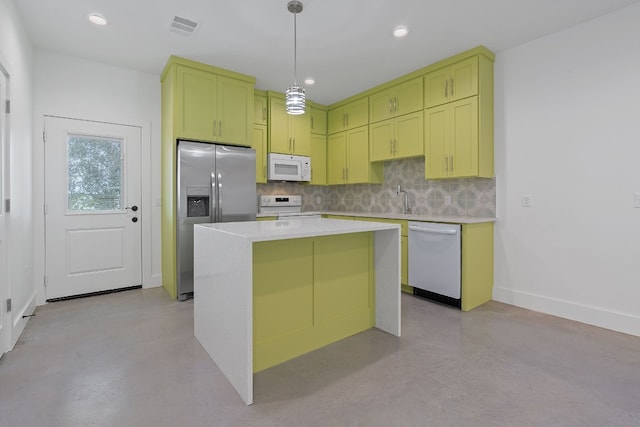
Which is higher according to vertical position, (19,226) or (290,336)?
(19,226)

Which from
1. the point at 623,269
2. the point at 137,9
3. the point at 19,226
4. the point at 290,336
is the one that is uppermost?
the point at 137,9

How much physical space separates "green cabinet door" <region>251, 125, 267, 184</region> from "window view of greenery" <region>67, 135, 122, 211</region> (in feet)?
5.39

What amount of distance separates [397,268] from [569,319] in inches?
69.9

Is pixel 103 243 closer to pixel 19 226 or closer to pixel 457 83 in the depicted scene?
pixel 19 226

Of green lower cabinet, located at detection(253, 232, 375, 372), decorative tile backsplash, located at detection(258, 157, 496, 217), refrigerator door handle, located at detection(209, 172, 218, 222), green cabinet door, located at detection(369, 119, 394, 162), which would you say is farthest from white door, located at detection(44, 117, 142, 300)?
green cabinet door, located at detection(369, 119, 394, 162)

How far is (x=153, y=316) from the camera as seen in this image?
3.01 meters

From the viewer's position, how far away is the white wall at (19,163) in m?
2.39

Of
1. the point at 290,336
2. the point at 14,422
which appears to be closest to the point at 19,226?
the point at 14,422

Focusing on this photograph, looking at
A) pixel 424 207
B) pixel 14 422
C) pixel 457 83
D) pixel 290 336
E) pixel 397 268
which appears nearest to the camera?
pixel 14 422

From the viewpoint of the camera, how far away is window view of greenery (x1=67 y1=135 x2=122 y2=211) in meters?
3.57

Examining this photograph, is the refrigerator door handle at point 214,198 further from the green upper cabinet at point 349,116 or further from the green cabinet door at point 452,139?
the green cabinet door at point 452,139

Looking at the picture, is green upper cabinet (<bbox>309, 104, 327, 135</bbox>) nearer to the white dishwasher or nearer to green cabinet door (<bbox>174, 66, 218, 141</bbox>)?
green cabinet door (<bbox>174, 66, 218, 141</bbox>)

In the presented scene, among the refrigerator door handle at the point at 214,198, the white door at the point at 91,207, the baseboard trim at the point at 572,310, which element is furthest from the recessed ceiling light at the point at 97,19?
the baseboard trim at the point at 572,310

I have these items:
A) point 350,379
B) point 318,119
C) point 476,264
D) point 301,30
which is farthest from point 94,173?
point 476,264
